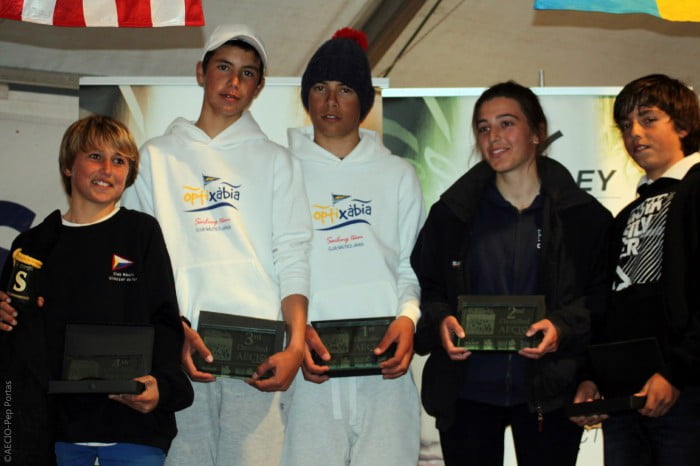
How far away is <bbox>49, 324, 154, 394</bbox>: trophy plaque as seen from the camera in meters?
2.63

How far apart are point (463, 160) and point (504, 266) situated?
4.15 feet

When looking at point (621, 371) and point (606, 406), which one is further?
point (621, 371)

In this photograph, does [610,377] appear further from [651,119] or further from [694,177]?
[651,119]

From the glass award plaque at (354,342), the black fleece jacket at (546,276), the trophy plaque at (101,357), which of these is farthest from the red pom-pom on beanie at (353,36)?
the trophy plaque at (101,357)

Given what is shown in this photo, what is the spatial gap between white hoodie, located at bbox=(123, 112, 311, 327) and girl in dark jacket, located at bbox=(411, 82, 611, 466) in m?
0.54

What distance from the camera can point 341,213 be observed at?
11.5ft

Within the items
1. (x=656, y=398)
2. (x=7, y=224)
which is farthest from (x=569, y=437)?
(x=7, y=224)

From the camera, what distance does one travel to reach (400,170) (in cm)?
361

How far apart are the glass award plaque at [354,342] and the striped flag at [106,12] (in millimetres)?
1799

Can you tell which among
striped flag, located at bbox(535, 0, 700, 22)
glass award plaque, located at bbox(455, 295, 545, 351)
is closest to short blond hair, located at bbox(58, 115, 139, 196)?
glass award plaque, located at bbox(455, 295, 545, 351)

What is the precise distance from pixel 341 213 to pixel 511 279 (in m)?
0.75

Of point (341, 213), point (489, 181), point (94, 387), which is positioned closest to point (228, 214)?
point (341, 213)

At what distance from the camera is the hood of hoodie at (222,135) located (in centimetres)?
342

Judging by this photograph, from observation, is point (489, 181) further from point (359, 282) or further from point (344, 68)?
point (344, 68)
